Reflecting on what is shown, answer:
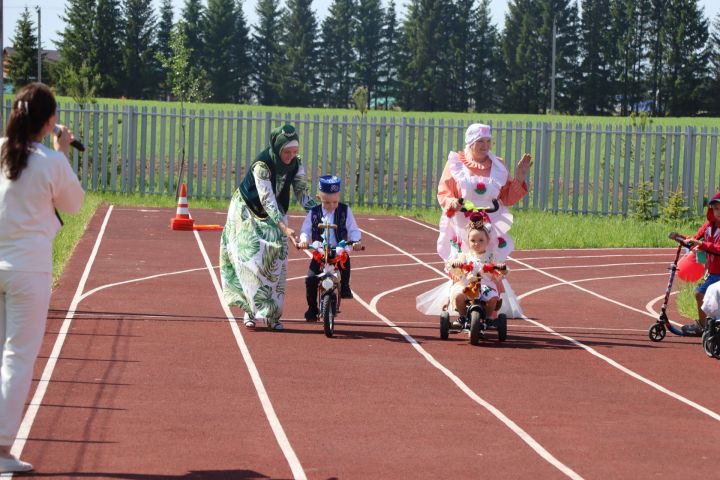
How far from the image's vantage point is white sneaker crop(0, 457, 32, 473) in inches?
265

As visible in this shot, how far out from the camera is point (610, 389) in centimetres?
1005

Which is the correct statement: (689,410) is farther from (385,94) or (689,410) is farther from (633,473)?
(385,94)

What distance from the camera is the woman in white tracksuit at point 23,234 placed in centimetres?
672

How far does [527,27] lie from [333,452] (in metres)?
105

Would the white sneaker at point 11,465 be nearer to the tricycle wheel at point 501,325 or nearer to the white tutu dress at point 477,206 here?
the tricycle wheel at point 501,325

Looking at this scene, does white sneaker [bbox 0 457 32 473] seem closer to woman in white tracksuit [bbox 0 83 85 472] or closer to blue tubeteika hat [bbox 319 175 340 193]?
woman in white tracksuit [bbox 0 83 85 472]

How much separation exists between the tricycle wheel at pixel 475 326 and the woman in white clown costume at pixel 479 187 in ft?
2.75

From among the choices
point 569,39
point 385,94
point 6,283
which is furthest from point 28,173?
point 385,94

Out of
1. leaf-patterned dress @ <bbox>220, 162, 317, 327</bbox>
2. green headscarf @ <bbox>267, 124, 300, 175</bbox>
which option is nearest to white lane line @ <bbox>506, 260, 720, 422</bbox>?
leaf-patterned dress @ <bbox>220, 162, 317, 327</bbox>

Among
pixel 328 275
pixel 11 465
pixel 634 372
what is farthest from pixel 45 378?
pixel 634 372

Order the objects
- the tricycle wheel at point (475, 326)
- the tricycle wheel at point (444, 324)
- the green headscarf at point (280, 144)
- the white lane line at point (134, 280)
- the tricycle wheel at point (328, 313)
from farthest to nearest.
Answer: the white lane line at point (134, 280) < the green headscarf at point (280, 144) < the tricycle wheel at point (444, 324) < the tricycle wheel at point (328, 313) < the tricycle wheel at point (475, 326)

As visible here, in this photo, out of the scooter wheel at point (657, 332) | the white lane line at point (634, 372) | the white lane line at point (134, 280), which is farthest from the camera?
the white lane line at point (134, 280)

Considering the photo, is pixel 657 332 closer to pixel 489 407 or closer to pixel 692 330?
pixel 692 330

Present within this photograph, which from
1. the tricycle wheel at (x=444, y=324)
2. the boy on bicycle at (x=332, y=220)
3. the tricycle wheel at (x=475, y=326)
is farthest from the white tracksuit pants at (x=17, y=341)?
the tricycle wheel at (x=444, y=324)
